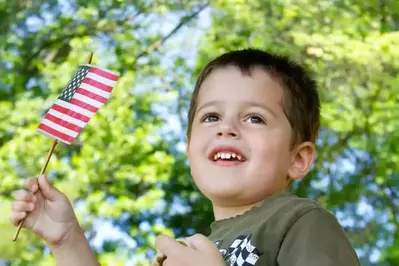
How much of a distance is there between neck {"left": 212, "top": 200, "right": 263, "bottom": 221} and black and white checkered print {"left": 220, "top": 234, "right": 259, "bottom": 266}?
10 centimetres

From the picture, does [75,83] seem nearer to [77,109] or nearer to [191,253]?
[77,109]

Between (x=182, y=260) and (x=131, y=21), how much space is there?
14.3ft

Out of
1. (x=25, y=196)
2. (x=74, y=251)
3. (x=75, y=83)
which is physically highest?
(x=75, y=83)

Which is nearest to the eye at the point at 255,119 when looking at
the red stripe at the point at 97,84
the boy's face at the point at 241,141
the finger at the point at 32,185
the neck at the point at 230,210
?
the boy's face at the point at 241,141

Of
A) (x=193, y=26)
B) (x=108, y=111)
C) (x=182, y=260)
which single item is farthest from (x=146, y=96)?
(x=182, y=260)

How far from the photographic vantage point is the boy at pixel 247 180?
2.79 feet

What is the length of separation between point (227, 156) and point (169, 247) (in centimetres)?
22

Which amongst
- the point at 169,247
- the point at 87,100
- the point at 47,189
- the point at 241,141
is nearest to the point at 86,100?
the point at 87,100

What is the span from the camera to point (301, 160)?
3.66ft

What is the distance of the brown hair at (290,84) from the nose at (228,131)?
0.10m

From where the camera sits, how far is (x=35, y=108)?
4777 millimetres

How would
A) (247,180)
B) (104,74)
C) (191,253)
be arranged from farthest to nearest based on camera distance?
1. (104,74)
2. (247,180)
3. (191,253)

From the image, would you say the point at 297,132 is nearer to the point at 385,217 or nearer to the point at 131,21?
the point at 385,217

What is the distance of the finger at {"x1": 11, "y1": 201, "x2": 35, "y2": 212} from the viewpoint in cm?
107
